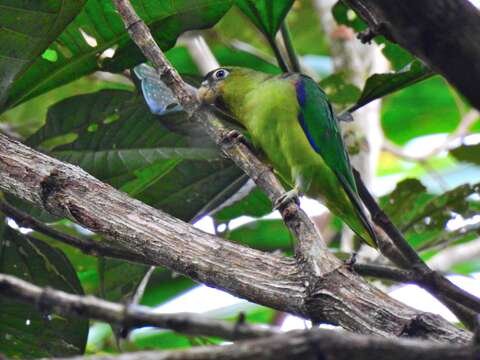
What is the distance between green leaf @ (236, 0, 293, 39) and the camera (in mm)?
2793

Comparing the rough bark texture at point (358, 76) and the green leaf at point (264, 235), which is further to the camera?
the green leaf at point (264, 235)

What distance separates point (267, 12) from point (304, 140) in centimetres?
51

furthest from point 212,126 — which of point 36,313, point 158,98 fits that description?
point 36,313

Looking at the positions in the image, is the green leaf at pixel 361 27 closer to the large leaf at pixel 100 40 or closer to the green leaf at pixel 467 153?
the green leaf at pixel 467 153

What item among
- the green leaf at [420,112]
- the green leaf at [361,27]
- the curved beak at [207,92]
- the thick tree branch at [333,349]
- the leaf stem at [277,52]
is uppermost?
the green leaf at [420,112]

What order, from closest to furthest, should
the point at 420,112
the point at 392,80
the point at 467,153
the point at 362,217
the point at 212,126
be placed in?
the point at 212,126
the point at 392,80
the point at 362,217
the point at 467,153
the point at 420,112

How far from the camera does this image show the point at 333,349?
1082 millimetres

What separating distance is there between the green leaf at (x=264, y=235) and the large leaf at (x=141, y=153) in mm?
978

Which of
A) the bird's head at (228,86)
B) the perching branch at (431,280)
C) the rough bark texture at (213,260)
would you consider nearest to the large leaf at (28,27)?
the rough bark texture at (213,260)

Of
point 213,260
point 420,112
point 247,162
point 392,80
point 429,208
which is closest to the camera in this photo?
point 213,260

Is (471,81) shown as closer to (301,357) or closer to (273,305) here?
(301,357)

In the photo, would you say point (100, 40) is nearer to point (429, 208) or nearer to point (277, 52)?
point (277, 52)

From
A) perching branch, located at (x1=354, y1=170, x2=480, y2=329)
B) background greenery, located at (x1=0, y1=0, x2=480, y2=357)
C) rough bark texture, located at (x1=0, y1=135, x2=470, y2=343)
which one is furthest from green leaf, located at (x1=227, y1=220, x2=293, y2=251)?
rough bark texture, located at (x1=0, y1=135, x2=470, y2=343)

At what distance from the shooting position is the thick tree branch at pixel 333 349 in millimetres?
1073
